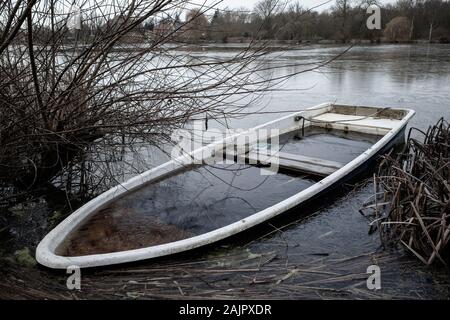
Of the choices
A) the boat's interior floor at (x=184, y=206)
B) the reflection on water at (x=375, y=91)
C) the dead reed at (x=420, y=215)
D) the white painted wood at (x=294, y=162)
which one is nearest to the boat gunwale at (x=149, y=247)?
the boat's interior floor at (x=184, y=206)

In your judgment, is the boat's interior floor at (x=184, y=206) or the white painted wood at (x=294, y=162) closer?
the boat's interior floor at (x=184, y=206)

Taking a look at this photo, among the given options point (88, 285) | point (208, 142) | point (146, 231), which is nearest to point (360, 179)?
point (208, 142)

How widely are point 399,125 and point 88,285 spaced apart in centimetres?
512

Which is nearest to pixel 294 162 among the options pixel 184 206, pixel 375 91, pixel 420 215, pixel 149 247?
pixel 184 206

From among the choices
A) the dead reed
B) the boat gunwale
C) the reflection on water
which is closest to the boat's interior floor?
the boat gunwale

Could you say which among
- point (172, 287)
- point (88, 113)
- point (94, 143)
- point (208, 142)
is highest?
point (88, 113)

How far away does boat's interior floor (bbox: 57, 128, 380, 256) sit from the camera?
3.61 m

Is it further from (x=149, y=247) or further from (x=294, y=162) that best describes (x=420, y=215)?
(x=149, y=247)

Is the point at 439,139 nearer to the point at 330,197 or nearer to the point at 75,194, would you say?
the point at 330,197

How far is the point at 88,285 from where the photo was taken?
2916 mm

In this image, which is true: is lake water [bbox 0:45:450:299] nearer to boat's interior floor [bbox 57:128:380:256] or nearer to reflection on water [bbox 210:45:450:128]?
boat's interior floor [bbox 57:128:380:256]

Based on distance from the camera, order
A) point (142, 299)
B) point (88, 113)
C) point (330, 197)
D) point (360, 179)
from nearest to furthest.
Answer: point (142, 299)
point (88, 113)
point (330, 197)
point (360, 179)

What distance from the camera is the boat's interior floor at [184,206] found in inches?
142

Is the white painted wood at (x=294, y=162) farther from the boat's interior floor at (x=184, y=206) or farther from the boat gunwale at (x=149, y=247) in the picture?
the boat gunwale at (x=149, y=247)
